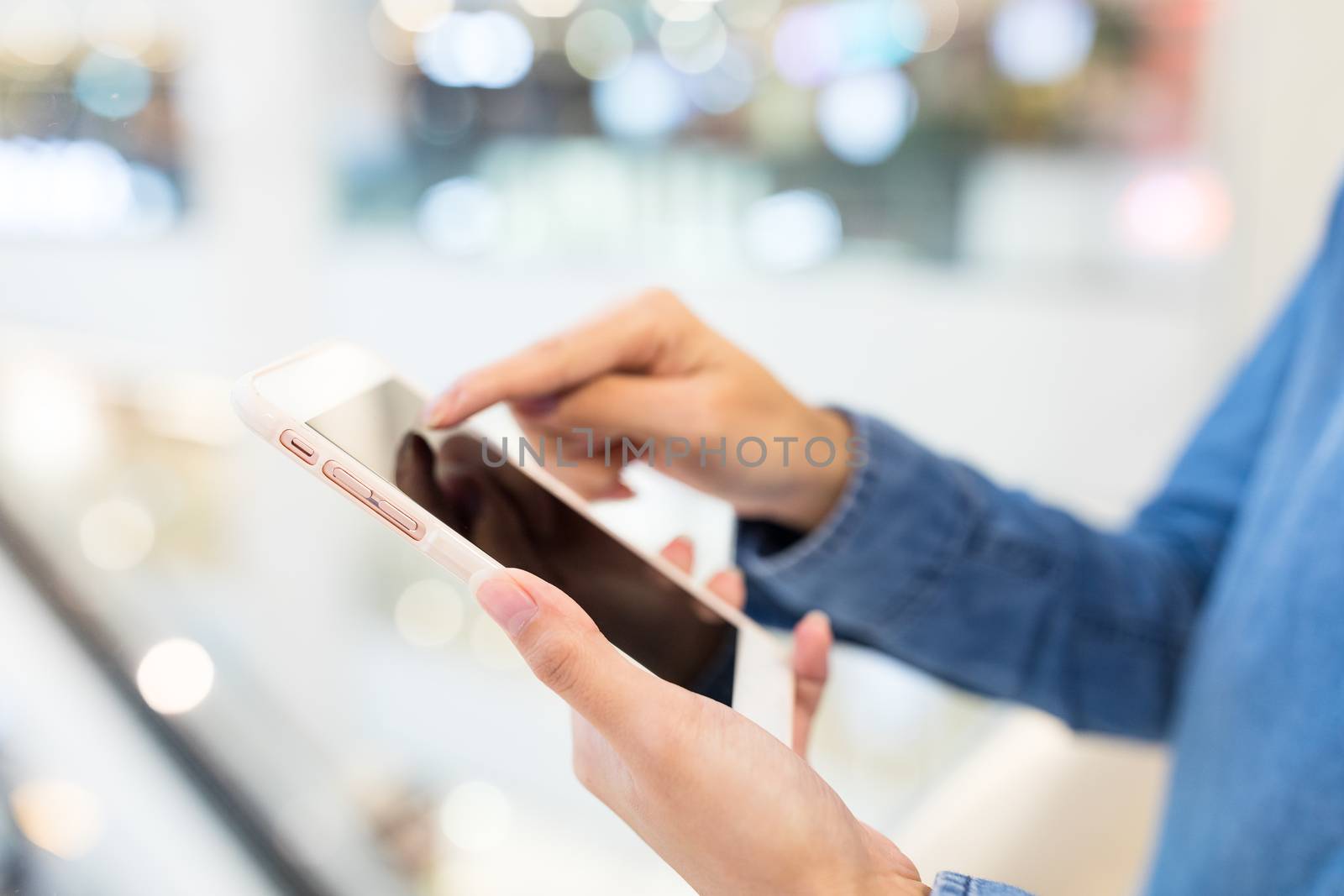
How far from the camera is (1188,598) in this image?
0.60 m

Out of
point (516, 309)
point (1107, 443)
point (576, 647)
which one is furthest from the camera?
point (516, 309)

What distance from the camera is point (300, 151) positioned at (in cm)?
136

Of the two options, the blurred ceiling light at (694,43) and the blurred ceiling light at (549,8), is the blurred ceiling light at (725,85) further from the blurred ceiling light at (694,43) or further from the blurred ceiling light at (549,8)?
the blurred ceiling light at (549,8)

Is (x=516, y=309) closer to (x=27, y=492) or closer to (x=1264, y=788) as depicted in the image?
(x=27, y=492)

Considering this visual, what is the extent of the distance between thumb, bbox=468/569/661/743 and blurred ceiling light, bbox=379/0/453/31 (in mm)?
1778

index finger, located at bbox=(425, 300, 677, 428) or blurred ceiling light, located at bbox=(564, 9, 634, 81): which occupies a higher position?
blurred ceiling light, located at bbox=(564, 9, 634, 81)

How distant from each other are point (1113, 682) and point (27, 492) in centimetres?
60

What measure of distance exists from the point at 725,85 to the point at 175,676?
59.0 inches

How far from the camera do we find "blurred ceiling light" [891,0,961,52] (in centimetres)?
154

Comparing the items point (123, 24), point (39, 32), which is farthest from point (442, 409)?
point (123, 24)

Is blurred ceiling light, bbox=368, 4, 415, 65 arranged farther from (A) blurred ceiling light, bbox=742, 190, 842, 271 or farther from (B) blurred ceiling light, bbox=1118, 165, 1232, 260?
(B) blurred ceiling light, bbox=1118, 165, 1232, 260

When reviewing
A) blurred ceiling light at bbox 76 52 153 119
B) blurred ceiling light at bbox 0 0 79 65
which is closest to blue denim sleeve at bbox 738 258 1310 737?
blurred ceiling light at bbox 76 52 153 119

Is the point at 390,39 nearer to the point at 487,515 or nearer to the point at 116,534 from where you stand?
the point at 116,534

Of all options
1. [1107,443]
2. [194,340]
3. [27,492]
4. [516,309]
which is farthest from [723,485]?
[516,309]
